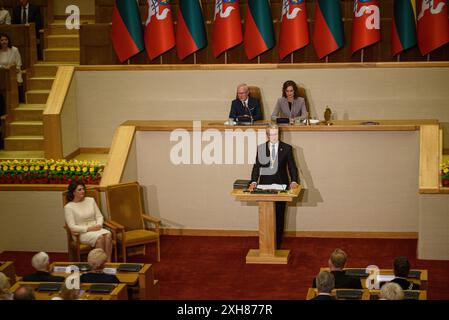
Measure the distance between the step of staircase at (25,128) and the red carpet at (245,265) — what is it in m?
2.52

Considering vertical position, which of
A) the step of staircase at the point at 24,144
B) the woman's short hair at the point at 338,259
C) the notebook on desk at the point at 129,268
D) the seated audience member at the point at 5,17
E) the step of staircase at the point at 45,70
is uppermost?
the seated audience member at the point at 5,17

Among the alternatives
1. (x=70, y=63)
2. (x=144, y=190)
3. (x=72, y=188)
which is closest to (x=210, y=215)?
(x=144, y=190)

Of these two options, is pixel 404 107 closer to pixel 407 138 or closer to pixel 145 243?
pixel 407 138

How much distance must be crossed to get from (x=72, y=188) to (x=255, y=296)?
89.5 inches

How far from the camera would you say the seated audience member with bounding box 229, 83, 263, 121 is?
429 inches

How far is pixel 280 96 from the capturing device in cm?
1177

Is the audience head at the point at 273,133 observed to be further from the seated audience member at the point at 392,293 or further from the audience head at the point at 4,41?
the audience head at the point at 4,41

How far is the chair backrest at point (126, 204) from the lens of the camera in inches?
381

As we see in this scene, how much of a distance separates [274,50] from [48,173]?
3743 millimetres

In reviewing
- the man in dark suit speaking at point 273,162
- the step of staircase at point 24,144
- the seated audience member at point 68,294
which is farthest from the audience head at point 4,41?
the seated audience member at point 68,294

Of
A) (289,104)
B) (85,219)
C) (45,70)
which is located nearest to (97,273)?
(85,219)

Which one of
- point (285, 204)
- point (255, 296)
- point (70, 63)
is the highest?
point (70, 63)

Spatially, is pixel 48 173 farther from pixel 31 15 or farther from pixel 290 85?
pixel 31 15
